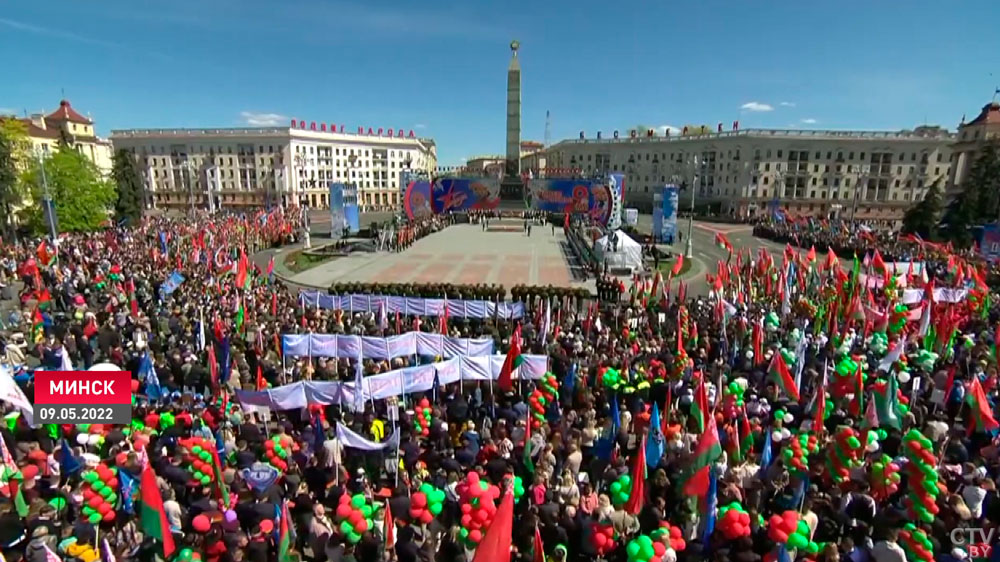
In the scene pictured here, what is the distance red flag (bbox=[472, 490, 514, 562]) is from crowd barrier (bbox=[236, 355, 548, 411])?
5.03 meters

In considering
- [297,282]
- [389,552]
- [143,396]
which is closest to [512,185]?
[297,282]

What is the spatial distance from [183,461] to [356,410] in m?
2.82

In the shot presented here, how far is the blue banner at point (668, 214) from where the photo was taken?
42.8 meters

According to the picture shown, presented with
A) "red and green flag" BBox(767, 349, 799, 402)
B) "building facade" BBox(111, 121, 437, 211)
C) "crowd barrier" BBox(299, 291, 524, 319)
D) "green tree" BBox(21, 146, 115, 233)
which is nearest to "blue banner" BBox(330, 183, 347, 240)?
"green tree" BBox(21, 146, 115, 233)

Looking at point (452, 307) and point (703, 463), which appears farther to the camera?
point (452, 307)

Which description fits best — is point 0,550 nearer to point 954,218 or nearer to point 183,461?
point 183,461

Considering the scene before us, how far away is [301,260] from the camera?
3394 cm

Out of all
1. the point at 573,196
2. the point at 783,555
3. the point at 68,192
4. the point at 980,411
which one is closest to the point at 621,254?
the point at 980,411

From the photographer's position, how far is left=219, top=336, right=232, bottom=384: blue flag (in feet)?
39.0

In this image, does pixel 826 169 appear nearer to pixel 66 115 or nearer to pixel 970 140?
pixel 970 140

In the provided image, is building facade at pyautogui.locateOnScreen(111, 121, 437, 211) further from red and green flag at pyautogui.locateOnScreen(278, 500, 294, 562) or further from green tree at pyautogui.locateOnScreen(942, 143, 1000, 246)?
red and green flag at pyautogui.locateOnScreen(278, 500, 294, 562)

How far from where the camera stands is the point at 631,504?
680 centimetres
